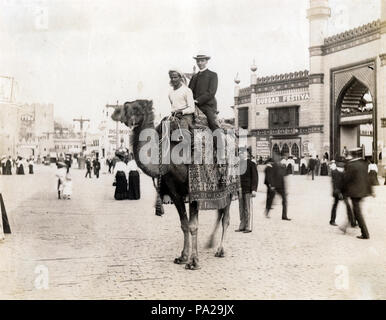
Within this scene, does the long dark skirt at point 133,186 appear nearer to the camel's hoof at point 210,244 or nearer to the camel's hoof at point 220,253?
the camel's hoof at point 210,244

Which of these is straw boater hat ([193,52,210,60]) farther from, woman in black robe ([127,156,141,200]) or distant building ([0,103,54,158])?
woman in black robe ([127,156,141,200])

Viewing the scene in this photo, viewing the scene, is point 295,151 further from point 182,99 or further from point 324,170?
point 182,99

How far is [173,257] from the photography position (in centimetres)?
703

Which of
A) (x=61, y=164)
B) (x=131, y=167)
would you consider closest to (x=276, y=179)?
(x=131, y=167)

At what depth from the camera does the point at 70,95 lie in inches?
313

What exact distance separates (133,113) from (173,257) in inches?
91.9

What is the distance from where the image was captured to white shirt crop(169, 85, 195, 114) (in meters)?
6.32

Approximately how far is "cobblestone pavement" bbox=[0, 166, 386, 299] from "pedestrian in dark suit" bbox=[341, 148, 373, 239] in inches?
22.0

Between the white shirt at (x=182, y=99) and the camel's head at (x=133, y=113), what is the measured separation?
0.36 m

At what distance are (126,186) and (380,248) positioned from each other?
30.6 feet

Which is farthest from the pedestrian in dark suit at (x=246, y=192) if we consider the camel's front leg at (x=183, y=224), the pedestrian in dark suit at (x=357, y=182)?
the camel's front leg at (x=183, y=224)

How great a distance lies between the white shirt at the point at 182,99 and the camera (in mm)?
6316

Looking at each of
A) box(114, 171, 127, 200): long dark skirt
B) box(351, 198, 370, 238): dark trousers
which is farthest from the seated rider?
box(114, 171, 127, 200): long dark skirt
